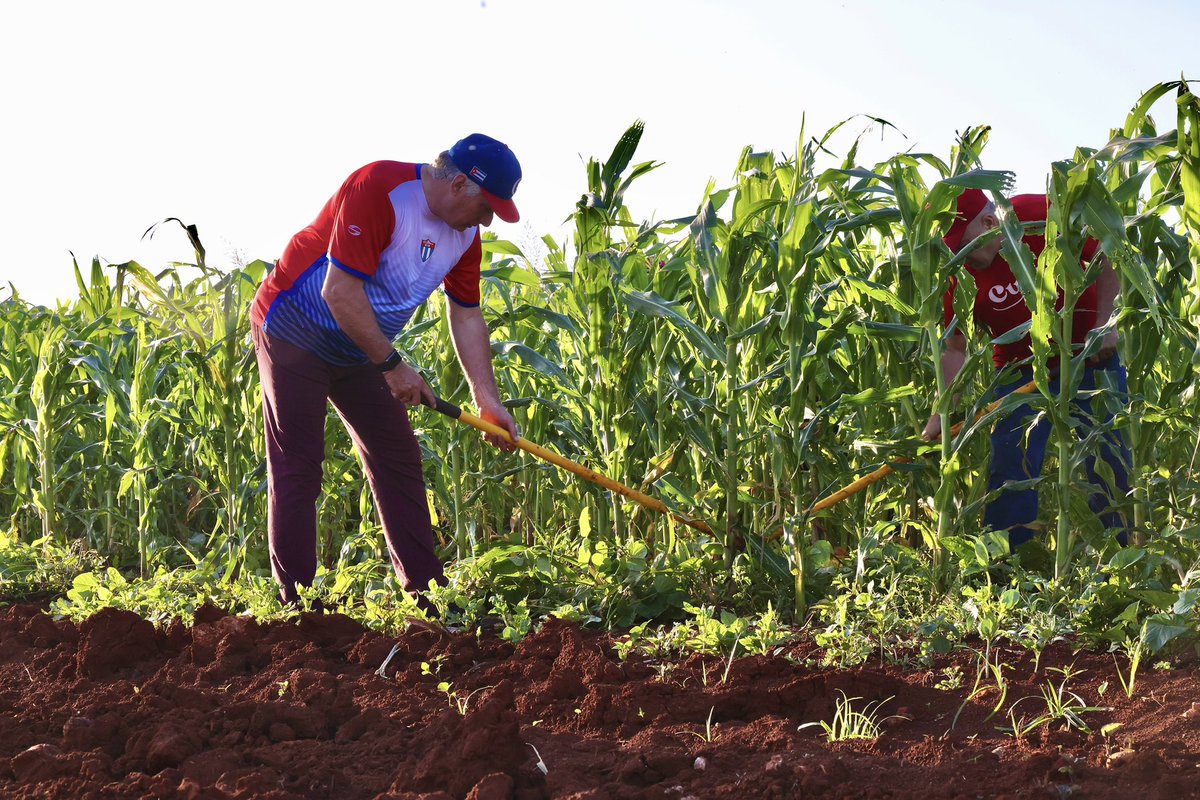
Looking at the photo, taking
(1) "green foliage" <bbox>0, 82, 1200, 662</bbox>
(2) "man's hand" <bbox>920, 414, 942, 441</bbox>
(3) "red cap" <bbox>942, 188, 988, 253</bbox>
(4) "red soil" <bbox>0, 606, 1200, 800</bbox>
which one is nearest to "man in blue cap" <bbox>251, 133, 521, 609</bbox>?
(1) "green foliage" <bbox>0, 82, 1200, 662</bbox>

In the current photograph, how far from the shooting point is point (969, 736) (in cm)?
251

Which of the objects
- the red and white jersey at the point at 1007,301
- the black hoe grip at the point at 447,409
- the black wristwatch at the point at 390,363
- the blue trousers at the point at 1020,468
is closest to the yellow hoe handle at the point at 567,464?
the black hoe grip at the point at 447,409

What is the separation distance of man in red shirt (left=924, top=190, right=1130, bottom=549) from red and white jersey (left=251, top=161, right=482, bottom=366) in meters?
1.87

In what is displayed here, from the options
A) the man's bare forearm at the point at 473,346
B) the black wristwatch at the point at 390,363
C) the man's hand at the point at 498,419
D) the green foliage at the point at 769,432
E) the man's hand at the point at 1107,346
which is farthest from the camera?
the man's bare forearm at the point at 473,346

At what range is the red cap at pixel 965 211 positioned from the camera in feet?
13.2

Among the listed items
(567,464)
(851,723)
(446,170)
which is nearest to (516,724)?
(851,723)

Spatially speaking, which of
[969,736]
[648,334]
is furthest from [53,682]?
[969,736]

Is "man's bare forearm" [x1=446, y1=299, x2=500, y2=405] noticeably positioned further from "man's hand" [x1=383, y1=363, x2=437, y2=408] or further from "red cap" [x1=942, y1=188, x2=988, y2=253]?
"red cap" [x1=942, y1=188, x2=988, y2=253]

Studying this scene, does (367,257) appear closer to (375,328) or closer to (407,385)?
(375,328)

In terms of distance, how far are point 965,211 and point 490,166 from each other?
5.79 feet

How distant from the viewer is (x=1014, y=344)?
14.9 feet

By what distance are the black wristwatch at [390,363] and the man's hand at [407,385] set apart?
2 cm

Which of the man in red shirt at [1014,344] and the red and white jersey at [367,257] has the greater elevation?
the red and white jersey at [367,257]

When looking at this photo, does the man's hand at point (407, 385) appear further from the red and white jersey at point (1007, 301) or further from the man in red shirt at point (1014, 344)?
the red and white jersey at point (1007, 301)
